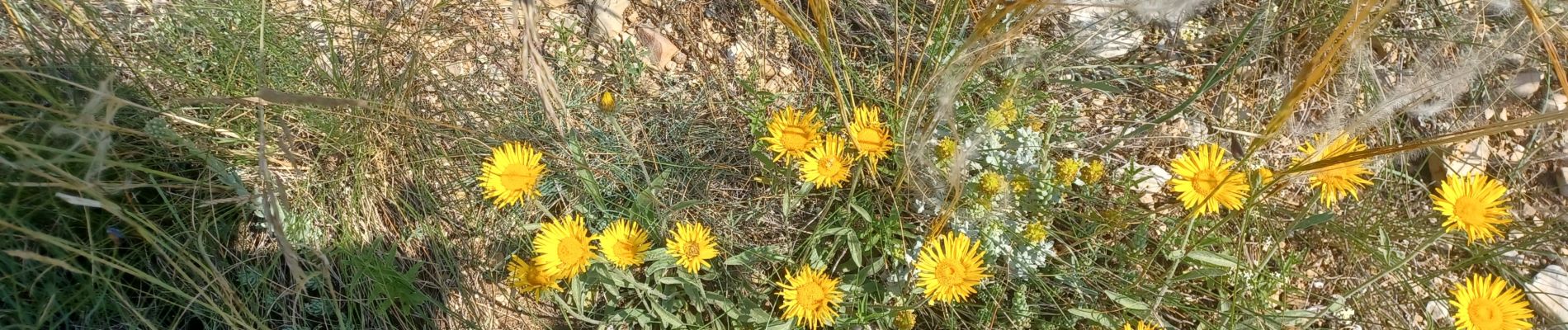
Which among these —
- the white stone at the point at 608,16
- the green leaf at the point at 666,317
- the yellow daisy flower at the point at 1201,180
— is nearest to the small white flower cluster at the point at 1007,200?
the yellow daisy flower at the point at 1201,180

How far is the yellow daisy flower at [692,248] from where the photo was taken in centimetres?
246

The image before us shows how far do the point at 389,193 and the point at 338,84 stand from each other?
0.38 meters

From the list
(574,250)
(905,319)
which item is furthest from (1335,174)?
(574,250)

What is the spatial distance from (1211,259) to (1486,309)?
81cm

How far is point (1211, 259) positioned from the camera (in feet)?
8.86

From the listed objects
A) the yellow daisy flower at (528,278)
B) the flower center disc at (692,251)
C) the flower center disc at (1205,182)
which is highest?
A: the flower center disc at (1205,182)

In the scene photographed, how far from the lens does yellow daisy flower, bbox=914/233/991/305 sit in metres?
2.45

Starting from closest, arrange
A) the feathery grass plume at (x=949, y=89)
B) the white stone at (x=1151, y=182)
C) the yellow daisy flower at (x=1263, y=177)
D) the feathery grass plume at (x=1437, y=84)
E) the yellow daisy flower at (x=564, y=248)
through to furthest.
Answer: the feathery grass plume at (x=949, y=89)
the yellow daisy flower at (x=564, y=248)
the yellow daisy flower at (x=1263, y=177)
the feathery grass plume at (x=1437, y=84)
the white stone at (x=1151, y=182)

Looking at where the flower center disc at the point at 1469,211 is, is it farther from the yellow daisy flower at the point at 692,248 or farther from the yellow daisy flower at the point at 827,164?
the yellow daisy flower at the point at 692,248

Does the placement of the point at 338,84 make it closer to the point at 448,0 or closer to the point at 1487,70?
the point at 448,0

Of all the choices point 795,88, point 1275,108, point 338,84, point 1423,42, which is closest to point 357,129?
point 338,84

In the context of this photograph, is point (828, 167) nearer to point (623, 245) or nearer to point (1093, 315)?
point (623, 245)

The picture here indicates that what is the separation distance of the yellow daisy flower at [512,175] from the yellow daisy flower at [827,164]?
0.77 m

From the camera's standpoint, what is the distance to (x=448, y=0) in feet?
10.2
